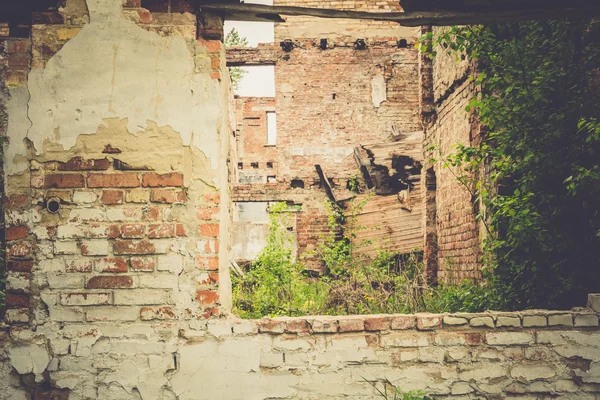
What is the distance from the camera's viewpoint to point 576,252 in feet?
11.3

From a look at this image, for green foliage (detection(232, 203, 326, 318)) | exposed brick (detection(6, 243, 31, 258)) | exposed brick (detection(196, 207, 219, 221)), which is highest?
exposed brick (detection(196, 207, 219, 221))

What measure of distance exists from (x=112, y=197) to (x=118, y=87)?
2.06ft

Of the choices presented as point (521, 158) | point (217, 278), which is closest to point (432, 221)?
point (521, 158)

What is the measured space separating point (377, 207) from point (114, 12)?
7459 millimetres

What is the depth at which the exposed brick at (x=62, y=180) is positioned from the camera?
2650 millimetres

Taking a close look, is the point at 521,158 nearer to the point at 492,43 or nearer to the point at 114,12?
the point at 492,43

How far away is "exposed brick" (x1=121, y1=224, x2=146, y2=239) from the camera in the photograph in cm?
266

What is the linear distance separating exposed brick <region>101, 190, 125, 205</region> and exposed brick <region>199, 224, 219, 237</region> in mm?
477

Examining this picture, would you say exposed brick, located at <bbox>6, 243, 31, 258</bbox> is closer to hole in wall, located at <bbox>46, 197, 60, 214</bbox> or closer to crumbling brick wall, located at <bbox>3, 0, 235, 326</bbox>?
crumbling brick wall, located at <bbox>3, 0, 235, 326</bbox>

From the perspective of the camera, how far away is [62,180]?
265cm

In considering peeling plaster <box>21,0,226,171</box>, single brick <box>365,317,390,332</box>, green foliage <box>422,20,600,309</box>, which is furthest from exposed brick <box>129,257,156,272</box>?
green foliage <box>422,20,600,309</box>

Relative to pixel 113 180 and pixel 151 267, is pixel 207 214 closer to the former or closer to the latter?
pixel 151 267

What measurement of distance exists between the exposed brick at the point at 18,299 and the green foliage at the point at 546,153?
10.3 ft

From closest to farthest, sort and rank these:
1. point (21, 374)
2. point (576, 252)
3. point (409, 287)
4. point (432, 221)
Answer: point (21, 374) < point (576, 252) < point (409, 287) < point (432, 221)
